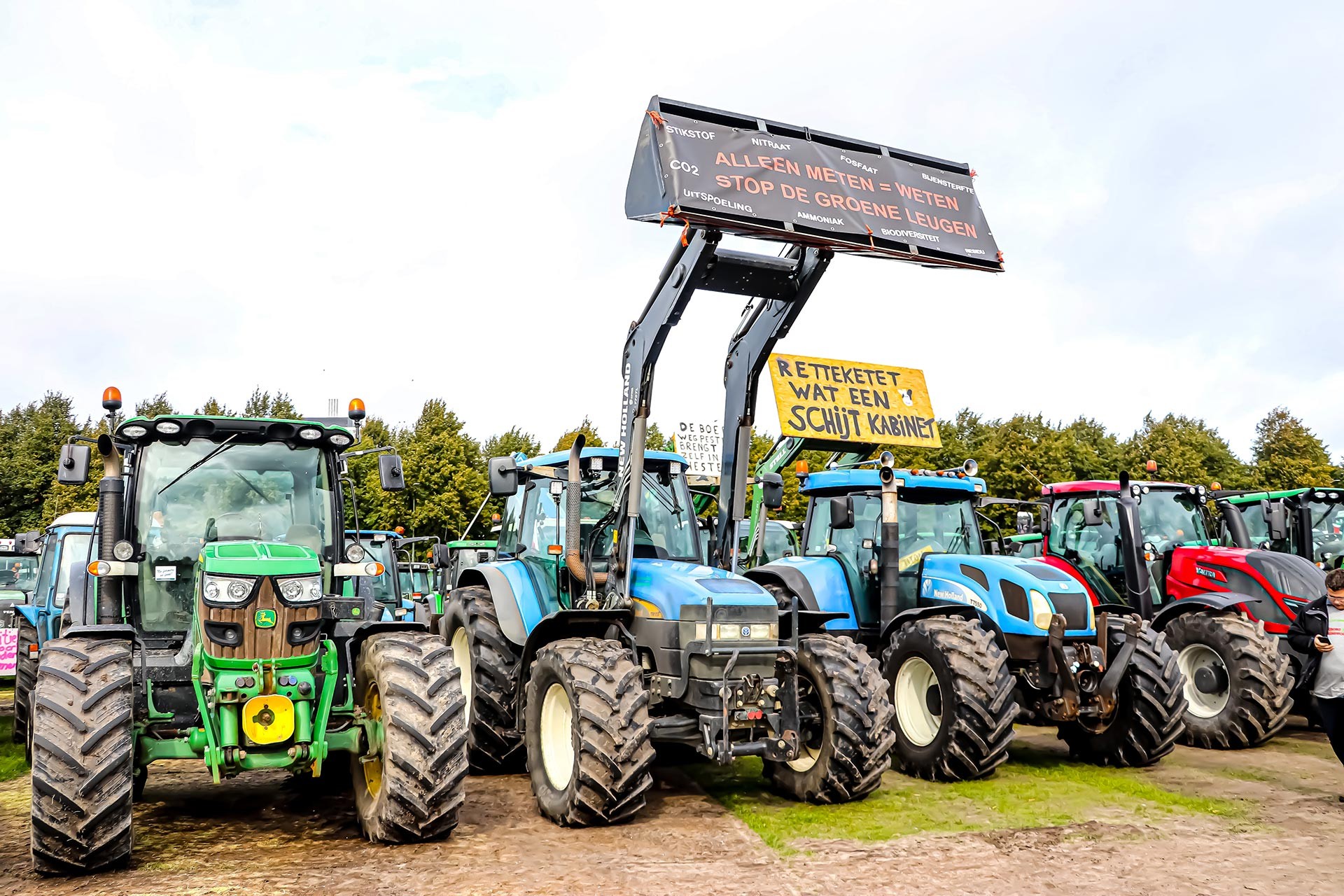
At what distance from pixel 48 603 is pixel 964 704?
885cm

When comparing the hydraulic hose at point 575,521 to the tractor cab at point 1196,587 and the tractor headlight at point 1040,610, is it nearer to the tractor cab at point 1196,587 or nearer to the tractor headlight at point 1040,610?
the tractor headlight at point 1040,610

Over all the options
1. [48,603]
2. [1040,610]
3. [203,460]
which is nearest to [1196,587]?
[1040,610]

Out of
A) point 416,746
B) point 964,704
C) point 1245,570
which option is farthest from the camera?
point 1245,570

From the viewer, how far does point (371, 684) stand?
5875mm

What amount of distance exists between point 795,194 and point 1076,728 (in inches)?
199

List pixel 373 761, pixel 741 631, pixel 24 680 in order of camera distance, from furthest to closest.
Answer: pixel 24 680 < pixel 741 631 < pixel 373 761

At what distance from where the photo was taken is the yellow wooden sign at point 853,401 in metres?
15.4

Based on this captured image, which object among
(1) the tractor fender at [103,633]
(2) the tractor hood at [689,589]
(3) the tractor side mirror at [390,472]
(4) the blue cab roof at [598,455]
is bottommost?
(1) the tractor fender at [103,633]

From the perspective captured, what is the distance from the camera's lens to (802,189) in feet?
23.5

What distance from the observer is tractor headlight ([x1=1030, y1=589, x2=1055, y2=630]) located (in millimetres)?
7961

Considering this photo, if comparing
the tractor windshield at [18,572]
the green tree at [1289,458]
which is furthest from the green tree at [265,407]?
the green tree at [1289,458]


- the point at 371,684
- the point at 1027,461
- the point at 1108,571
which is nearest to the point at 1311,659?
the point at 1108,571

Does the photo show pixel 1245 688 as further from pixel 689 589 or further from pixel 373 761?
pixel 373 761

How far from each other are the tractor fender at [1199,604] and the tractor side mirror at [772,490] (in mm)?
4043
